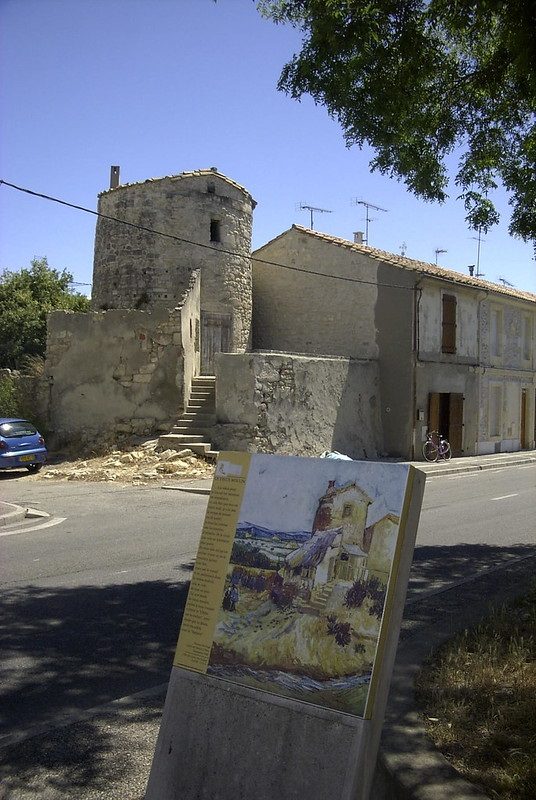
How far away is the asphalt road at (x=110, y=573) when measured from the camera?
15.7ft

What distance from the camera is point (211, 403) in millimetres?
18578

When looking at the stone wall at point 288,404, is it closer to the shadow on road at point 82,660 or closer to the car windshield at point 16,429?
the car windshield at point 16,429

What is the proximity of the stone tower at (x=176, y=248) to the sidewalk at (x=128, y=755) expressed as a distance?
18794 millimetres

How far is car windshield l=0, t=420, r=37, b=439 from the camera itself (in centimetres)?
1628

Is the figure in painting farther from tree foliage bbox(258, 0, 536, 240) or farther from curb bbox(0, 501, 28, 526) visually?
curb bbox(0, 501, 28, 526)

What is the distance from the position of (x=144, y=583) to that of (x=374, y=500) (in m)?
4.86

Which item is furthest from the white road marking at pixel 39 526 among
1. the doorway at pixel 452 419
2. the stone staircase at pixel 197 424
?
the doorway at pixel 452 419

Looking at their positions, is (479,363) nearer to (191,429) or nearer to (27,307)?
(191,429)

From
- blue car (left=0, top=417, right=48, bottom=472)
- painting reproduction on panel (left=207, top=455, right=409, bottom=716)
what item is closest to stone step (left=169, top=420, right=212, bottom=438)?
blue car (left=0, top=417, right=48, bottom=472)

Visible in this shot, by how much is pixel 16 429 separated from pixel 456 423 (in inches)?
586

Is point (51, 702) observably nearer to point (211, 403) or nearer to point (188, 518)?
point (188, 518)

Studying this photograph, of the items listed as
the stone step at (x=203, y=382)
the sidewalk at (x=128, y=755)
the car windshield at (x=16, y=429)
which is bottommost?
the sidewalk at (x=128, y=755)

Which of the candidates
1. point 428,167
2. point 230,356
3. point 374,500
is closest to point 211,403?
point 230,356

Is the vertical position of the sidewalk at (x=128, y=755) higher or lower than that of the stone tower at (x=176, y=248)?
lower
